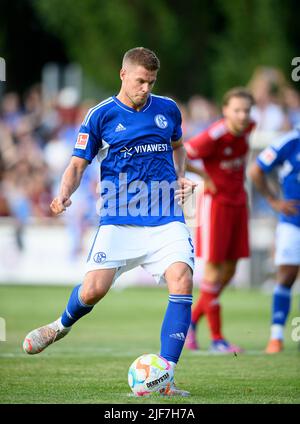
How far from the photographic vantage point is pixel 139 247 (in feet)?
27.3

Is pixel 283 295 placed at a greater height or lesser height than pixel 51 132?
lesser

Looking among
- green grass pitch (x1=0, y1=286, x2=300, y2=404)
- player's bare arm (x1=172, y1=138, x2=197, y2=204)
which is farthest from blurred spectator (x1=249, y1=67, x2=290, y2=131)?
player's bare arm (x1=172, y1=138, x2=197, y2=204)

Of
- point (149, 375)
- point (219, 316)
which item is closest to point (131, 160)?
point (149, 375)

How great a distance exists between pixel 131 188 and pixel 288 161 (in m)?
3.52

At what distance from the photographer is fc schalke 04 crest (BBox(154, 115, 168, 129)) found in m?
8.45

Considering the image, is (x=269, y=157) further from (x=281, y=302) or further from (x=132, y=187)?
(x=132, y=187)

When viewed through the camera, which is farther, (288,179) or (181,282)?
(288,179)

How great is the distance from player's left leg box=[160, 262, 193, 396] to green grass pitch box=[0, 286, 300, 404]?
38 cm

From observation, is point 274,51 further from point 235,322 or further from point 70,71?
point 235,322

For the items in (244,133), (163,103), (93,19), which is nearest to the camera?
(163,103)

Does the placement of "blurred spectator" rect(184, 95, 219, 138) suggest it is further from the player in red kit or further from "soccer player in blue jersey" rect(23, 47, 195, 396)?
"soccer player in blue jersey" rect(23, 47, 195, 396)

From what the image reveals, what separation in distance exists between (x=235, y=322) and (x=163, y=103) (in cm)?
649

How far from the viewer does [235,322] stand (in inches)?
572
